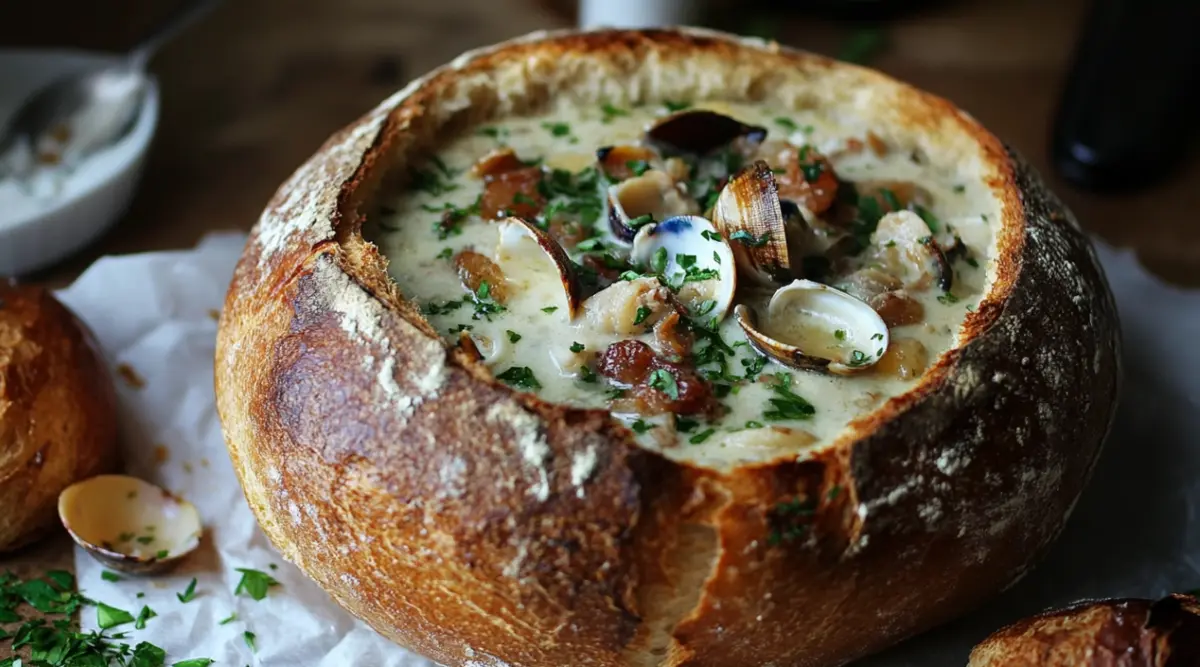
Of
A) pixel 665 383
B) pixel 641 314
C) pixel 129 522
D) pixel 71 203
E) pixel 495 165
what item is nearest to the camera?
pixel 665 383

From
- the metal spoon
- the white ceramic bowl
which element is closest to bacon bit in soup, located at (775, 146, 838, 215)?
the white ceramic bowl

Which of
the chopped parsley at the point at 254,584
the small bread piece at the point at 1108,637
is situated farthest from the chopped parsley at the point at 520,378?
the small bread piece at the point at 1108,637

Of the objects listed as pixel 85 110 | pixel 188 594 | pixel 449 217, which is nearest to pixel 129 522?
pixel 188 594

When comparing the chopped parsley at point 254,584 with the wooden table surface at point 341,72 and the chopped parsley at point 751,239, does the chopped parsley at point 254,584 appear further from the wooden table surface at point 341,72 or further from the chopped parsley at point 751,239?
the wooden table surface at point 341,72

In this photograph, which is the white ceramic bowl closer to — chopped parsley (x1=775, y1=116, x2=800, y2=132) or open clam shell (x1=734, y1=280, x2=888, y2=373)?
chopped parsley (x1=775, y1=116, x2=800, y2=132)

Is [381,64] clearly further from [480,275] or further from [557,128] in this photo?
[480,275]

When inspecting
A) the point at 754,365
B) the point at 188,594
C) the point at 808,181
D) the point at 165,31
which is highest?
the point at 808,181
